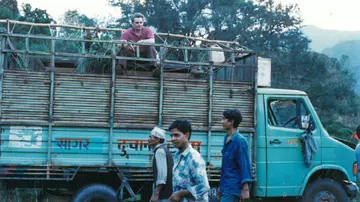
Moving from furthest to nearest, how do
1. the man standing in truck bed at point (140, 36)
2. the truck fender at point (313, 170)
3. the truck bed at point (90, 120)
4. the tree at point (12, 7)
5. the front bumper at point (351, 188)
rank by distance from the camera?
the tree at point (12, 7) < the front bumper at point (351, 188) < the truck fender at point (313, 170) < the man standing in truck bed at point (140, 36) < the truck bed at point (90, 120)

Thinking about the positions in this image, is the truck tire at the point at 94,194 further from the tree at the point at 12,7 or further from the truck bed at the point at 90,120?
the tree at the point at 12,7

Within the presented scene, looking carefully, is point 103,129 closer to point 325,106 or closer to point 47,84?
point 47,84

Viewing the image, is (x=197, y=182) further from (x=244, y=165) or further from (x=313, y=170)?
(x=313, y=170)

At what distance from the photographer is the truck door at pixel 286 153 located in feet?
24.4

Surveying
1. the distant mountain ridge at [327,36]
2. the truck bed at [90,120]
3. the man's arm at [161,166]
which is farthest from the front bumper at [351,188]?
the distant mountain ridge at [327,36]

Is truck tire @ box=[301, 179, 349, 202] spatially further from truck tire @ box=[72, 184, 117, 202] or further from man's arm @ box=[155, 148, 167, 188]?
man's arm @ box=[155, 148, 167, 188]

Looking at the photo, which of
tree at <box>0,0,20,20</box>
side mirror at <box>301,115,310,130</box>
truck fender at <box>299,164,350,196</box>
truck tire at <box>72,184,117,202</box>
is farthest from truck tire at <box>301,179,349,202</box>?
tree at <box>0,0,20,20</box>

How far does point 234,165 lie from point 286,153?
9.88 feet

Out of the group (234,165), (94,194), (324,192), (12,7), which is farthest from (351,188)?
(12,7)

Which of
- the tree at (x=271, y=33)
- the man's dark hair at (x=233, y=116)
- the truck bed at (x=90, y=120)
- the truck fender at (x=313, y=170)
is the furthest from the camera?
the tree at (x=271, y=33)

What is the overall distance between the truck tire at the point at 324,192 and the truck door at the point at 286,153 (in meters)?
A: 0.22

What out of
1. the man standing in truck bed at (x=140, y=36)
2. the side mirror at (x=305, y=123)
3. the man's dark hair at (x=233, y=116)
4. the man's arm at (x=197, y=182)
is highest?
the man standing in truck bed at (x=140, y=36)

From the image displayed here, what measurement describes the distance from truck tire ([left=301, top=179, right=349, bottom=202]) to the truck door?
0.71 ft

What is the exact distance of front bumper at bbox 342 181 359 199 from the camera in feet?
25.1
